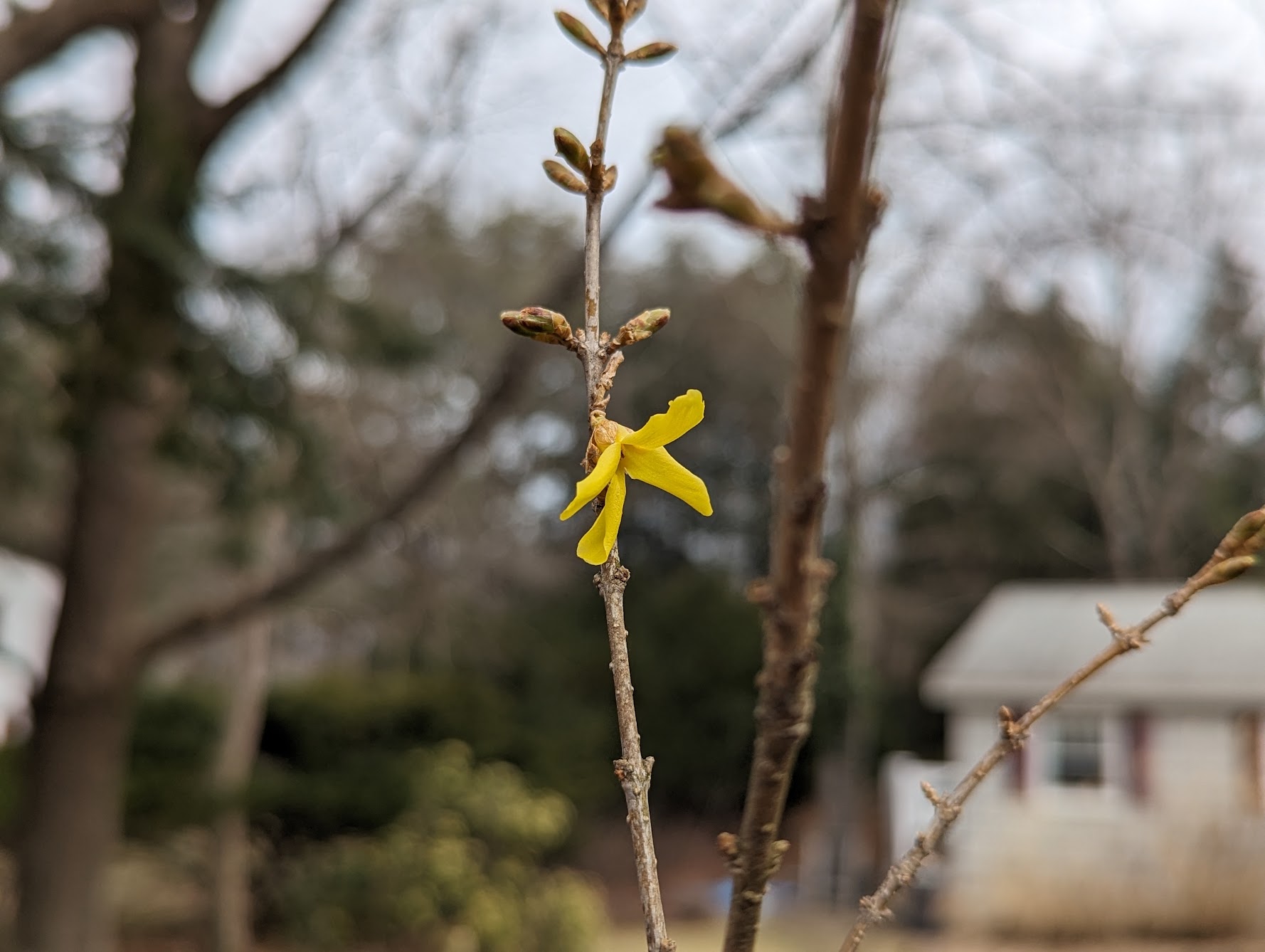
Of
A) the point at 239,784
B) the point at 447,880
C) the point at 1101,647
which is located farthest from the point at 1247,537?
the point at 1101,647

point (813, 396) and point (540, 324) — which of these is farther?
point (540, 324)

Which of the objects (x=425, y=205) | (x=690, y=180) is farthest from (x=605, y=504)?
(x=425, y=205)

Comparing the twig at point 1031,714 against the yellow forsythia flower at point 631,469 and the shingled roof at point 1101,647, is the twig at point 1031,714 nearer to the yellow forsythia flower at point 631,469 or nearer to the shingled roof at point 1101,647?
the yellow forsythia flower at point 631,469

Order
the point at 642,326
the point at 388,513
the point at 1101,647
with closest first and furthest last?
the point at 642,326 < the point at 388,513 < the point at 1101,647

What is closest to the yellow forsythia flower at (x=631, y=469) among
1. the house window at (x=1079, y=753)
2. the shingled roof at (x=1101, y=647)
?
the shingled roof at (x=1101, y=647)

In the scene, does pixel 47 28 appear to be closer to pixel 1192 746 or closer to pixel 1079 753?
pixel 1079 753

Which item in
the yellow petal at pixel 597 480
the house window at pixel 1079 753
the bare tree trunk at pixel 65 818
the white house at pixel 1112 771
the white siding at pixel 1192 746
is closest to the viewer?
the yellow petal at pixel 597 480
